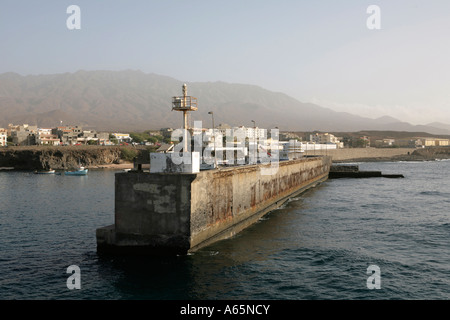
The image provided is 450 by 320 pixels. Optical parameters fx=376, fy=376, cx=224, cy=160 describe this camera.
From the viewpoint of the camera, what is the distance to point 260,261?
19.0m

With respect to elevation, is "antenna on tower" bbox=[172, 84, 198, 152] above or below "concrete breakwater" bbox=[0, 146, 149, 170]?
above

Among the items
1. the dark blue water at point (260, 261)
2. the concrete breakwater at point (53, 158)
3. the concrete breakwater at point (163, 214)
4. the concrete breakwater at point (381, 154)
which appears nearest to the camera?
the dark blue water at point (260, 261)

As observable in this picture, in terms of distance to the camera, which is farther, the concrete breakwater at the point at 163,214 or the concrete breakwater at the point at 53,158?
the concrete breakwater at the point at 53,158

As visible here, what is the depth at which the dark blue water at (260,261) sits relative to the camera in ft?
49.8

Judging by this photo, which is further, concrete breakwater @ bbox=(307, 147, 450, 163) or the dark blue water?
concrete breakwater @ bbox=(307, 147, 450, 163)

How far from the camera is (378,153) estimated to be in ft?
542

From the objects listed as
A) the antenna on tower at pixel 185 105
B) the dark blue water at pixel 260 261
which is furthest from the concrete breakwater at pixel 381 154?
the antenna on tower at pixel 185 105

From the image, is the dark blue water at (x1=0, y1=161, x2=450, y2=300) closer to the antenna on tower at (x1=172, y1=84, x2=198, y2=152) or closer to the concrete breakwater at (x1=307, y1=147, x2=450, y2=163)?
the antenna on tower at (x1=172, y1=84, x2=198, y2=152)

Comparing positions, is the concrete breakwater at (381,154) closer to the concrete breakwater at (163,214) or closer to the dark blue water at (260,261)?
the dark blue water at (260,261)

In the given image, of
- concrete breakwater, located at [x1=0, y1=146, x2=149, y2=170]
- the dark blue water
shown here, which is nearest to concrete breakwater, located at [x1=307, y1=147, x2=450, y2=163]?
concrete breakwater, located at [x1=0, y1=146, x2=149, y2=170]

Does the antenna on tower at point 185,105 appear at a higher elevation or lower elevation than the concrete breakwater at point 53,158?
higher

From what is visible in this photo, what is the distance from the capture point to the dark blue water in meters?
15.2

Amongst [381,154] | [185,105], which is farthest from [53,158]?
[381,154]

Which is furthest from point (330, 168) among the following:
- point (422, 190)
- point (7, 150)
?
point (7, 150)
